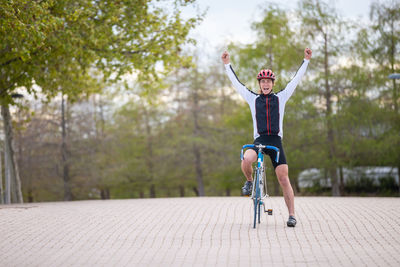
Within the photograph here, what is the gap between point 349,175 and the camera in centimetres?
2647

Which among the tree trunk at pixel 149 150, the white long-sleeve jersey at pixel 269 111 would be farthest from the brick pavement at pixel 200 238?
the tree trunk at pixel 149 150

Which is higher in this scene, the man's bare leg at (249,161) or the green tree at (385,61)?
the green tree at (385,61)

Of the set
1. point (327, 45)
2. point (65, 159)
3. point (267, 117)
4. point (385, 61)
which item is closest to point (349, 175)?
point (385, 61)

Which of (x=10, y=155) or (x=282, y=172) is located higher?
(x=10, y=155)

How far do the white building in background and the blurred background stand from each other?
0.06 metres

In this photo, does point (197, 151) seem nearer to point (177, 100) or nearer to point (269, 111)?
point (177, 100)

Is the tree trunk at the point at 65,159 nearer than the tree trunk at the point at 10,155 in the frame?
No

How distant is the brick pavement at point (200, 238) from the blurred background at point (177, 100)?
525cm

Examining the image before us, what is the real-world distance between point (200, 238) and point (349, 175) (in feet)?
65.1

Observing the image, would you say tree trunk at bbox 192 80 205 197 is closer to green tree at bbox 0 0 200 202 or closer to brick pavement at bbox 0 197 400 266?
green tree at bbox 0 0 200 202

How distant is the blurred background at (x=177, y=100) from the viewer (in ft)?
58.9

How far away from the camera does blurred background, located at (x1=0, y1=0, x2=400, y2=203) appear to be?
707 inches

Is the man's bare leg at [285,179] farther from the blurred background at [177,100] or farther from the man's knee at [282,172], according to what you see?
the blurred background at [177,100]

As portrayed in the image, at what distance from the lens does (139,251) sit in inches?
274
